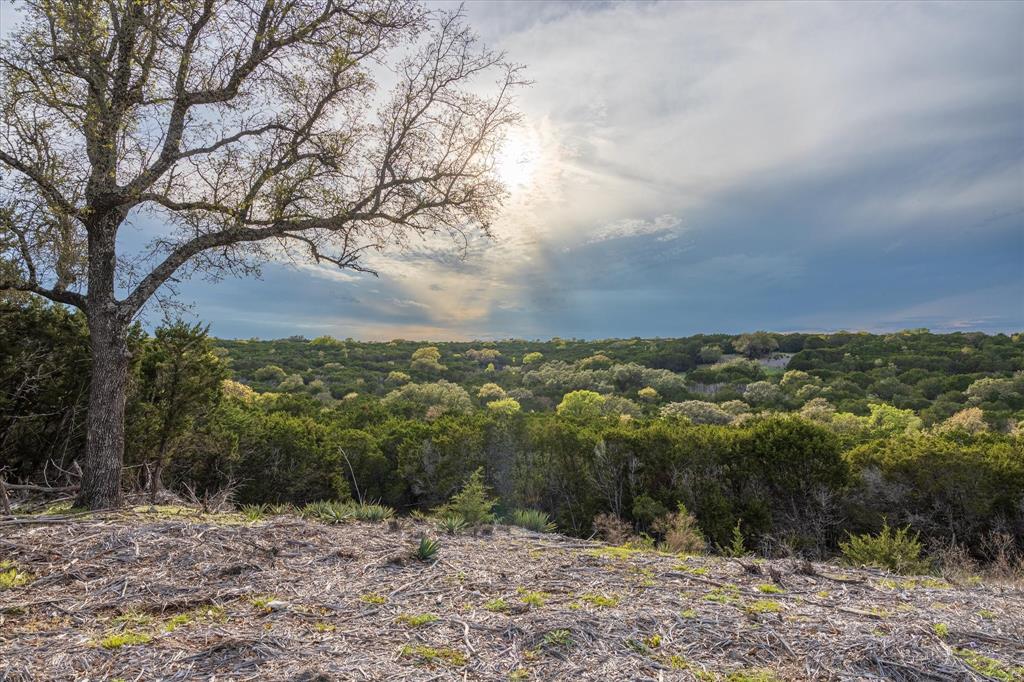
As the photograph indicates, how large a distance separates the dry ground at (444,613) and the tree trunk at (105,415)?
1.12m

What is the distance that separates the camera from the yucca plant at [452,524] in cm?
716

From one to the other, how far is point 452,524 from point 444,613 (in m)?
2.97

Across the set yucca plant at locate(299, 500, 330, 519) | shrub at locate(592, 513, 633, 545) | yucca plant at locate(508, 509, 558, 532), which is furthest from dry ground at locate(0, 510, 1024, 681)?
yucca plant at locate(508, 509, 558, 532)

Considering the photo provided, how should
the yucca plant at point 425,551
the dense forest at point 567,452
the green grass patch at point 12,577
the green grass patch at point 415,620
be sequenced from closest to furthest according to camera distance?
the green grass patch at point 415,620 < the green grass patch at point 12,577 < the yucca plant at point 425,551 < the dense forest at point 567,452

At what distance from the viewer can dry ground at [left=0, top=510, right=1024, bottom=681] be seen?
3336mm

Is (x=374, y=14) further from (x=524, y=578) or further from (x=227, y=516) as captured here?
(x=524, y=578)

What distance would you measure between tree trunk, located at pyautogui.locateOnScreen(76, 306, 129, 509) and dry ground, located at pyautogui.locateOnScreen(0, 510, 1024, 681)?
1.12 meters

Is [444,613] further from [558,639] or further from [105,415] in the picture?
[105,415]

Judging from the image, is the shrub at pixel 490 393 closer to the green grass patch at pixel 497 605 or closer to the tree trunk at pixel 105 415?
the tree trunk at pixel 105 415

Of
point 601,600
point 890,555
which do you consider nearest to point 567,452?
point 890,555

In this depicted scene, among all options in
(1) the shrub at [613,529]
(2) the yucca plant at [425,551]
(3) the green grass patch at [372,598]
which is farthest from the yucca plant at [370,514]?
(1) the shrub at [613,529]

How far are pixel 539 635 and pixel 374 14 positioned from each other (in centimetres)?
955

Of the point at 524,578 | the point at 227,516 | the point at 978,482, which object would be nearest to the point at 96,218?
the point at 227,516

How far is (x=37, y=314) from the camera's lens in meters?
8.66
